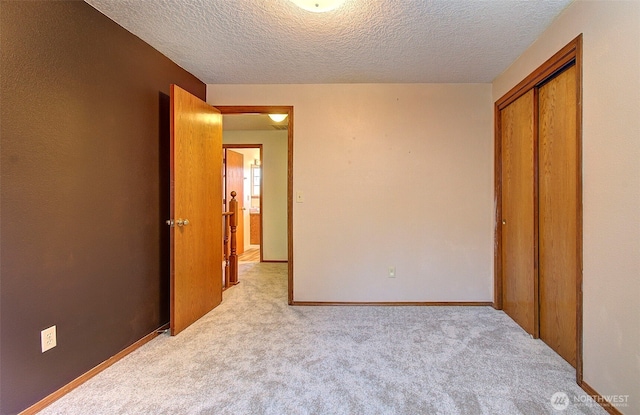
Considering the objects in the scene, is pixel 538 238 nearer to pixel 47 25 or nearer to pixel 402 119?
pixel 402 119

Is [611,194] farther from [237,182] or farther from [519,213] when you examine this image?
[237,182]

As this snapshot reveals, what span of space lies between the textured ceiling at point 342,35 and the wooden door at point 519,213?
0.53 meters

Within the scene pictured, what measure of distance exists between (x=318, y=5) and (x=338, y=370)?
2161 millimetres

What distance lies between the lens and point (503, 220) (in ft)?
9.34

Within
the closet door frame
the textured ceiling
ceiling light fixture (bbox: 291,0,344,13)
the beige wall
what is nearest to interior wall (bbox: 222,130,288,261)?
the textured ceiling

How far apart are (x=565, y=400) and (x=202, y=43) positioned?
3188mm

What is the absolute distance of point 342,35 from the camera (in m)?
2.13

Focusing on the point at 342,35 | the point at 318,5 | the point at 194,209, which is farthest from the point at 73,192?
the point at 342,35

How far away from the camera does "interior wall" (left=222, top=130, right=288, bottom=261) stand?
526 centimetres

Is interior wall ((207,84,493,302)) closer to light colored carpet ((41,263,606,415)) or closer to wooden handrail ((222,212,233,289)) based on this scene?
light colored carpet ((41,263,606,415))

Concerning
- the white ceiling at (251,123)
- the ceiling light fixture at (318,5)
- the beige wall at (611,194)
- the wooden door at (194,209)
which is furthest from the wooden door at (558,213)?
the white ceiling at (251,123)

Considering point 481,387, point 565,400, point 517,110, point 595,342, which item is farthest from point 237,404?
point 517,110

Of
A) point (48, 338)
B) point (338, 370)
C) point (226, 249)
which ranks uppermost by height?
point (226, 249)

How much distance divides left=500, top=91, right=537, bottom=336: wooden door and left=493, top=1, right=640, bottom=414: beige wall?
0.69 m
